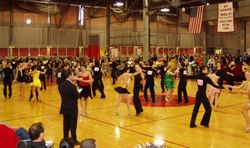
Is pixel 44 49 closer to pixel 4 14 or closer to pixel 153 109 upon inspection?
pixel 4 14

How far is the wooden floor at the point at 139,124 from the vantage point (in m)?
7.09

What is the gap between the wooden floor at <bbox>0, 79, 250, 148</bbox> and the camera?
23.3 feet

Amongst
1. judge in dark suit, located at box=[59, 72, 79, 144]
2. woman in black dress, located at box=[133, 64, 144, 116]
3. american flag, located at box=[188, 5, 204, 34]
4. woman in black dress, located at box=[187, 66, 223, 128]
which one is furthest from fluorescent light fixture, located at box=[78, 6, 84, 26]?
judge in dark suit, located at box=[59, 72, 79, 144]

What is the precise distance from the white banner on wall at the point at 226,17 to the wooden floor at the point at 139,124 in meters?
3.75

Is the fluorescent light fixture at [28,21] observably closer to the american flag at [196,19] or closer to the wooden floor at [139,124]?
the american flag at [196,19]

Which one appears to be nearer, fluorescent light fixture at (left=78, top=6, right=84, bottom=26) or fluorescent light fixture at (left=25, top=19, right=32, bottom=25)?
fluorescent light fixture at (left=25, top=19, right=32, bottom=25)

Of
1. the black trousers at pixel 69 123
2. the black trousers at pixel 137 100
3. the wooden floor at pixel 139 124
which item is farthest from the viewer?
the black trousers at pixel 137 100

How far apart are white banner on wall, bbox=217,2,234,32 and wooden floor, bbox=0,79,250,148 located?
3.75 m

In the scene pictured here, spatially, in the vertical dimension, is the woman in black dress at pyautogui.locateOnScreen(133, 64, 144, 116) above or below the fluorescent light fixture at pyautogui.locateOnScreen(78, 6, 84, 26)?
below

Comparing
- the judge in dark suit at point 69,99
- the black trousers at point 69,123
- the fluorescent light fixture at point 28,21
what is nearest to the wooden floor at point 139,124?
the black trousers at point 69,123

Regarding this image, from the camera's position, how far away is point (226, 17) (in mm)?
14492

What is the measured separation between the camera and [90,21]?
1227 inches

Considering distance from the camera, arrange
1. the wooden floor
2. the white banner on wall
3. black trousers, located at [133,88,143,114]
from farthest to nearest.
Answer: the white banner on wall < black trousers, located at [133,88,143,114] < the wooden floor

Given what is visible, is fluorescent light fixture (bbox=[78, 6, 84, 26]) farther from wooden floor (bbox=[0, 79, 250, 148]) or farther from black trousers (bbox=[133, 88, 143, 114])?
black trousers (bbox=[133, 88, 143, 114])
